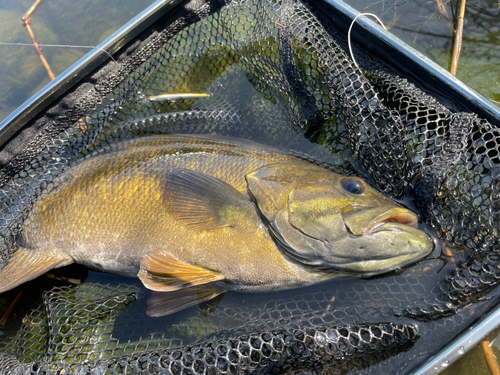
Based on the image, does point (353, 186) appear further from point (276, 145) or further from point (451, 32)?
point (451, 32)

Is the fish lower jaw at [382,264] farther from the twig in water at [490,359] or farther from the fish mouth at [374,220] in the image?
the twig in water at [490,359]

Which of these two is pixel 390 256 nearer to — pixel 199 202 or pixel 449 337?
pixel 449 337

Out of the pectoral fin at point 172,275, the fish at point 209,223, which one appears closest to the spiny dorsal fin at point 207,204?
the fish at point 209,223

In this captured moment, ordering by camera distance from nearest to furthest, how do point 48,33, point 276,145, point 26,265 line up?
point 26,265, point 276,145, point 48,33

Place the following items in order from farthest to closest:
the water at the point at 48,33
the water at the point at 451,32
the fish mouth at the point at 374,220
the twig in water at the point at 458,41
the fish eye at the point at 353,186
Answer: the water at the point at 48,33 < the water at the point at 451,32 < the twig in water at the point at 458,41 < the fish eye at the point at 353,186 < the fish mouth at the point at 374,220

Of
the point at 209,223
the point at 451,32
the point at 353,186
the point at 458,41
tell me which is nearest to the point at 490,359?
the point at 353,186

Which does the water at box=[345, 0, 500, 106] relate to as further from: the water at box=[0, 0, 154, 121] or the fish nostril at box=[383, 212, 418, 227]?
the water at box=[0, 0, 154, 121]

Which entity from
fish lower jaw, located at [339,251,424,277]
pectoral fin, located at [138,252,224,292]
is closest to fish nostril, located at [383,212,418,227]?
fish lower jaw, located at [339,251,424,277]
